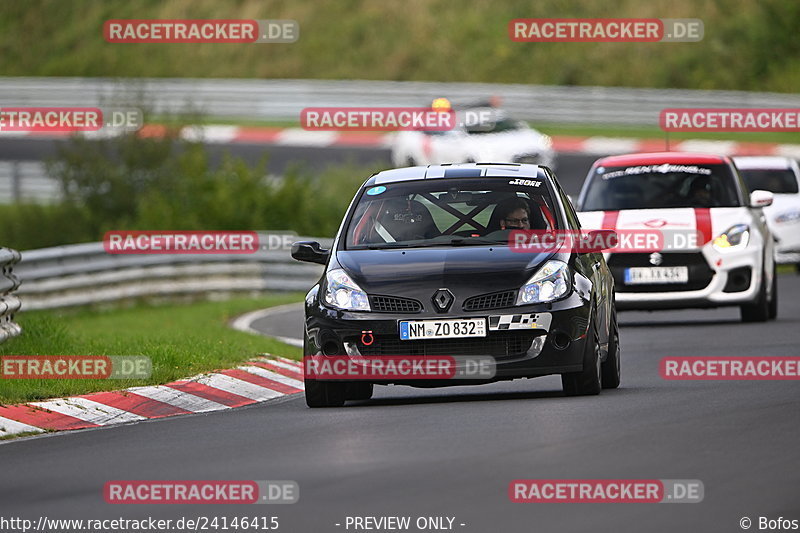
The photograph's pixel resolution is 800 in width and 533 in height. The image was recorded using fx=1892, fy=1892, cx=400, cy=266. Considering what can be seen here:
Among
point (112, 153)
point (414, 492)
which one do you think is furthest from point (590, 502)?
point (112, 153)

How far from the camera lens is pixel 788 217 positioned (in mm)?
24781

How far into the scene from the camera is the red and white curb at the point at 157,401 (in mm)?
11391

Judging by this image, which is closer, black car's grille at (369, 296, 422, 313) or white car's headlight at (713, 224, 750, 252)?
black car's grille at (369, 296, 422, 313)

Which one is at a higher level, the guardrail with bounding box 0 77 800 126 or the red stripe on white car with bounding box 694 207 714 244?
the guardrail with bounding box 0 77 800 126

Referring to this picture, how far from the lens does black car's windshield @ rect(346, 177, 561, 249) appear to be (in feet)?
39.8

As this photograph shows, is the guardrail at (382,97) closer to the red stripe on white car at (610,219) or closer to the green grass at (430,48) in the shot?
the green grass at (430,48)

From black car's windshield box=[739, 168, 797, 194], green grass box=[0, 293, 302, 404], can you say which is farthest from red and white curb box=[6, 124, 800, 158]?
green grass box=[0, 293, 302, 404]

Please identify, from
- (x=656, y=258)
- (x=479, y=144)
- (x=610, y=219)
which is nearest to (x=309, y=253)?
(x=656, y=258)

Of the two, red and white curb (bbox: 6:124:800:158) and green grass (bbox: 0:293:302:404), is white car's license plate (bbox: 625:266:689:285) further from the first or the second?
red and white curb (bbox: 6:124:800:158)

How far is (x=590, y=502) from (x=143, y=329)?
42.5ft

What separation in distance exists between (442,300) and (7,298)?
443 centimetres

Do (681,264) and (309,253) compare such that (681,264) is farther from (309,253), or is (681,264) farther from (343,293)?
(343,293)

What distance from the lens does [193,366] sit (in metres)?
13.9

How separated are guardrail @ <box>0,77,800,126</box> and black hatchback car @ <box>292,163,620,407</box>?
2758 centimetres
